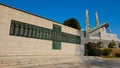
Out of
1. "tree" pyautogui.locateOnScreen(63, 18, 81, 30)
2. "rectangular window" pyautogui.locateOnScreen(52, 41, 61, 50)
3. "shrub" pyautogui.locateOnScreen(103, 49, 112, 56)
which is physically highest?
"tree" pyautogui.locateOnScreen(63, 18, 81, 30)

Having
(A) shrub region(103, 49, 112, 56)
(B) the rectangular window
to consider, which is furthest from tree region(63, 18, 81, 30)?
(B) the rectangular window

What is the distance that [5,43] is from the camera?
9.02 meters

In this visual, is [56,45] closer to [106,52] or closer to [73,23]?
[73,23]

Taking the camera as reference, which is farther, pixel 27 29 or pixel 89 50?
pixel 89 50

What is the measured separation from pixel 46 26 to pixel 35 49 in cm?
294

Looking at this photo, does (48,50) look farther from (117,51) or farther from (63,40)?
(117,51)

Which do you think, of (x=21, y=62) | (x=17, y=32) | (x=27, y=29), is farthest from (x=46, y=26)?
(x=21, y=62)

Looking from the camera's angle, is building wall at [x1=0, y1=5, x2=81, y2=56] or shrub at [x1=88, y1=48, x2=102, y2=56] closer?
building wall at [x1=0, y1=5, x2=81, y2=56]

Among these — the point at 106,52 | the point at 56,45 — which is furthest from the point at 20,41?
the point at 106,52

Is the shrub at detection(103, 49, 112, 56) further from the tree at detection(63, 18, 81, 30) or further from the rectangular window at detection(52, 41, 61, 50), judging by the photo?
the rectangular window at detection(52, 41, 61, 50)

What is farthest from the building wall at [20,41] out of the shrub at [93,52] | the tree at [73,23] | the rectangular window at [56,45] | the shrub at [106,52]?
the shrub at [106,52]

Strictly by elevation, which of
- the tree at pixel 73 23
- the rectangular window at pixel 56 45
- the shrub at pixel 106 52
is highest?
the tree at pixel 73 23

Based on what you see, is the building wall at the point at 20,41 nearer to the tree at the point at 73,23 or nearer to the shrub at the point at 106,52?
the tree at the point at 73,23

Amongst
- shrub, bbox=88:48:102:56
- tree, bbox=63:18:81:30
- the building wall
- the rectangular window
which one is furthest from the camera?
tree, bbox=63:18:81:30
